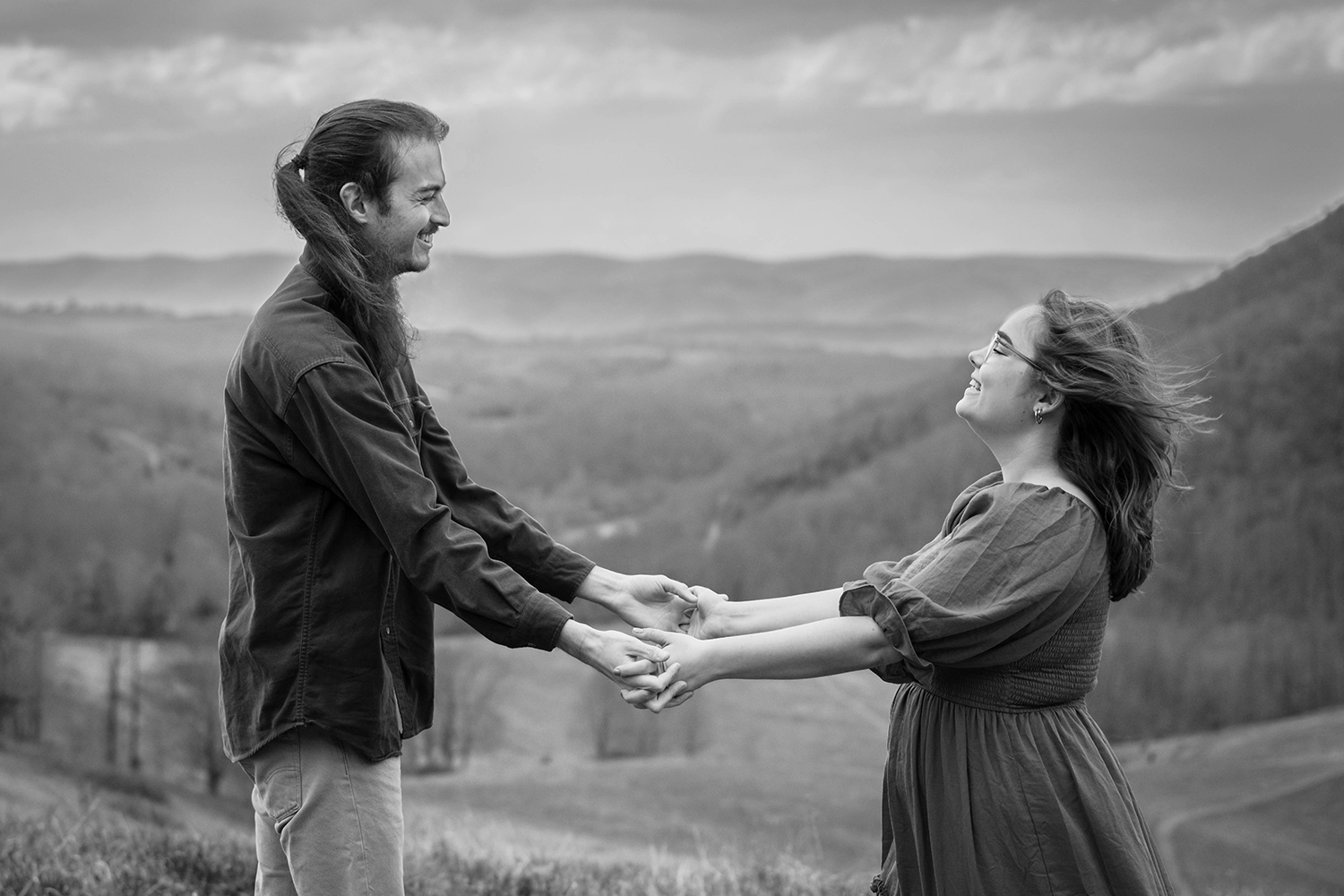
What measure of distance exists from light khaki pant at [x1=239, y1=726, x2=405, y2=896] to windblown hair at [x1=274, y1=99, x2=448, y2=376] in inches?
57.6

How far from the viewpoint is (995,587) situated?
14.7 feet

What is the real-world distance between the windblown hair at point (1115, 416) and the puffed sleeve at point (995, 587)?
0.17m

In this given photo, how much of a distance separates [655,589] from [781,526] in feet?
600

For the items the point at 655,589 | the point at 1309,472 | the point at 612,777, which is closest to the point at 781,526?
the point at 1309,472

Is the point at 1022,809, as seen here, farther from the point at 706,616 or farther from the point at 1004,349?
the point at 706,616

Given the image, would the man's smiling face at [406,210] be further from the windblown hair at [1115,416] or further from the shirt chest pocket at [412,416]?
the windblown hair at [1115,416]

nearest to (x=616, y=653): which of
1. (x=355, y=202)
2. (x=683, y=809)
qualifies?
(x=355, y=202)

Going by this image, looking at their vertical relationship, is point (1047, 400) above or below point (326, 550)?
above

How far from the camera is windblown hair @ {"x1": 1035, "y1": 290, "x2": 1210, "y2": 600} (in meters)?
4.73

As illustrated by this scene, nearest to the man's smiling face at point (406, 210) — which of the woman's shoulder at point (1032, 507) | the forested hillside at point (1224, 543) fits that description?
the woman's shoulder at point (1032, 507)

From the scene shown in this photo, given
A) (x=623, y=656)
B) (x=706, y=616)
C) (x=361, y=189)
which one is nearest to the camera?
(x=361, y=189)

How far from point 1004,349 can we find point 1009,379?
0.13 meters

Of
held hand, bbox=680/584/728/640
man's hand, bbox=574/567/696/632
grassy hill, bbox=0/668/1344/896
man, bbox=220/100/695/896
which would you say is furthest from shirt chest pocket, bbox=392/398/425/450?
grassy hill, bbox=0/668/1344/896

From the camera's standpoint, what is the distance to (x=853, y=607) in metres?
4.64
